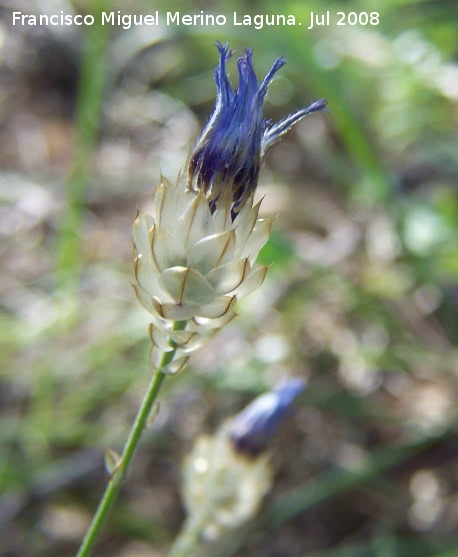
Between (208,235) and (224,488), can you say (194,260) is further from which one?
(224,488)

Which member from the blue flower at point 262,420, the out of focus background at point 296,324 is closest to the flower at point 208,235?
the blue flower at point 262,420

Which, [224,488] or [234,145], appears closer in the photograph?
[234,145]

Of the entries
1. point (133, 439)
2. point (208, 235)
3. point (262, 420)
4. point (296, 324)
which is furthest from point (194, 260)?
point (296, 324)

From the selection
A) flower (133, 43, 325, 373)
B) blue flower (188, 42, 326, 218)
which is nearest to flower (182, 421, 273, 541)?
flower (133, 43, 325, 373)

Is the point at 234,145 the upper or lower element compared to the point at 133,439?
upper

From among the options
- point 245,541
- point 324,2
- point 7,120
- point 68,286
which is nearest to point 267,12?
point 324,2

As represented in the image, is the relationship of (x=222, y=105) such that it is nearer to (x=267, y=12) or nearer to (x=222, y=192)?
(x=222, y=192)
